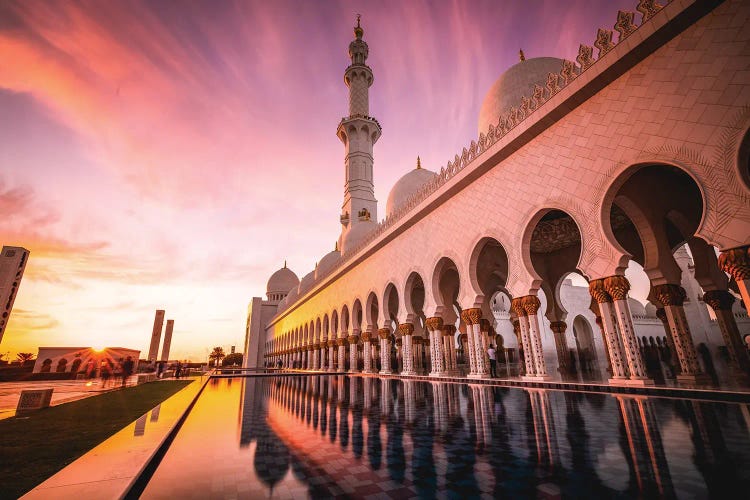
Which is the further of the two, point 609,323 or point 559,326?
point 559,326

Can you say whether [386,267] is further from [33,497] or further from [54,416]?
[33,497]

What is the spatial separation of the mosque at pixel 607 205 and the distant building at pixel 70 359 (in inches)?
966

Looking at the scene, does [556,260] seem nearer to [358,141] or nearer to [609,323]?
[609,323]

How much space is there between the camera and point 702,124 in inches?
191

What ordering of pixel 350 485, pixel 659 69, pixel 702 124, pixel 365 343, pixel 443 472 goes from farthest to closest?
1. pixel 365 343
2. pixel 659 69
3. pixel 702 124
4. pixel 443 472
5. pixel 350 485

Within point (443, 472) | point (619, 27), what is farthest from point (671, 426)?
point (619, 27)

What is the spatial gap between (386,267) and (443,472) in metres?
11.5

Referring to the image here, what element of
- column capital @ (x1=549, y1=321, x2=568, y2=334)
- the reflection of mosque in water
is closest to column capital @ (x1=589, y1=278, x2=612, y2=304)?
the reflection of mosque in water

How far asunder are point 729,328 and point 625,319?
360cm

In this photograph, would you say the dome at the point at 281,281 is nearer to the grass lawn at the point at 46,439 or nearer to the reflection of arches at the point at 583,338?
the reflection of arches at the point at 583,338

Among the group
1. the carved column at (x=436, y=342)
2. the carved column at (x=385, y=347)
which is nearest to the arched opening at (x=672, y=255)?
the carved column at (x=436, y=342)

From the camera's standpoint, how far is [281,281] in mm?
41125

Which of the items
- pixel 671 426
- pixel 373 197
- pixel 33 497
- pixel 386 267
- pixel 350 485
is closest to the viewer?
pixel 33 497

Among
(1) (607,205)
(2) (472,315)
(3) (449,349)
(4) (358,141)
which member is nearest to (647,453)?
(1) (607,205)
